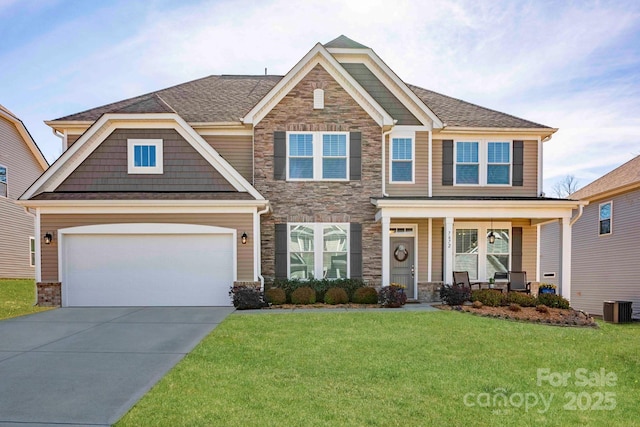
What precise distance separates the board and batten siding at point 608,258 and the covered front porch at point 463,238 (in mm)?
4018

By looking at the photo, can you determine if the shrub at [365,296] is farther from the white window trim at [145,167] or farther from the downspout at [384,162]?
the white window trim at [145,167]

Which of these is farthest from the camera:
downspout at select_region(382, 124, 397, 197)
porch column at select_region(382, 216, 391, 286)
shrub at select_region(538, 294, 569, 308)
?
downspout at select_region(382, 124, 397, 197)

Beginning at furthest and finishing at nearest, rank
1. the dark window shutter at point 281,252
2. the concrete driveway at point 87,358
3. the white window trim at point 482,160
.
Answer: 1. the white window trim at point 482,160
2. the dark window shutter at point 281,252
3. the concrete driveway at point 87,358

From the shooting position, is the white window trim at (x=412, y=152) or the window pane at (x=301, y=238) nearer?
the window pane at (x=301, y=238)

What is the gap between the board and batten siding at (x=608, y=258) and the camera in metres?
15.9

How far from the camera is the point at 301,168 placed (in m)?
13.3

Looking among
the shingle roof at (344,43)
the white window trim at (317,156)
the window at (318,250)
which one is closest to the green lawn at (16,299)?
the window at (318,250)

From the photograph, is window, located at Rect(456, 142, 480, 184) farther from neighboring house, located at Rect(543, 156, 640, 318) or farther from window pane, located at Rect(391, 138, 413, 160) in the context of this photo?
neighboring house, located at Rect(543, 156, 640, 318)

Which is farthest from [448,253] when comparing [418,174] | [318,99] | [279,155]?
[318,99]

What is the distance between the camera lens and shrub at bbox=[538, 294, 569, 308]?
11.5m

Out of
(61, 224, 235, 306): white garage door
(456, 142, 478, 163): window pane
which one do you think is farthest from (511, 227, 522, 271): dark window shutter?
(61, 224, 235, 306): white garage door

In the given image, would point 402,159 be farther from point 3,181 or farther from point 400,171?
point 3,181

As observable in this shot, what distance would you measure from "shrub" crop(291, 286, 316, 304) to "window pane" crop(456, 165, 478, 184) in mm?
6808

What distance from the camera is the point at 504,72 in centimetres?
1385
